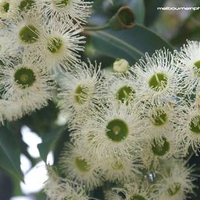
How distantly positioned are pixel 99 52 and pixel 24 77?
1.35 feet

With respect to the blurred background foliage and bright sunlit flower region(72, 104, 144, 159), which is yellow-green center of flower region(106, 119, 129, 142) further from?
the blurred background foliage

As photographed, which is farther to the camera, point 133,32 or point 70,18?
point 133,32

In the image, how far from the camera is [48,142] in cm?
161

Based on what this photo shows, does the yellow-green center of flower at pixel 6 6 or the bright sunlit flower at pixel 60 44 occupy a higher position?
the yellow-green center of flower at pixel 6 6

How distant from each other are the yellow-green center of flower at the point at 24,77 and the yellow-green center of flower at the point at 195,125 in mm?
336

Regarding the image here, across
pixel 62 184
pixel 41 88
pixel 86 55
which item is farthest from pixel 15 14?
pixel 86 55

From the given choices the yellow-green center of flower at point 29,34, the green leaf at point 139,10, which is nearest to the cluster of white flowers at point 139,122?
the yellow-green center of flower at point 29,34

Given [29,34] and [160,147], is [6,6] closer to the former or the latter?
[29,34]

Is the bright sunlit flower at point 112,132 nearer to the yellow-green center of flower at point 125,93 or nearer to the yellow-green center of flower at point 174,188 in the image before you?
the yellow-green center of flower at point 125,93

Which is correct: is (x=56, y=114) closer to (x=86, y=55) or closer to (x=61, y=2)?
(x=86, y=55)

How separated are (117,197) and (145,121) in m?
0.20

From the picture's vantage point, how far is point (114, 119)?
1.42 m

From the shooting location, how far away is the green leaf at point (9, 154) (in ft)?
5.00

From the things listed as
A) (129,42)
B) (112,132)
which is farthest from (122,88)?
(129,42)
